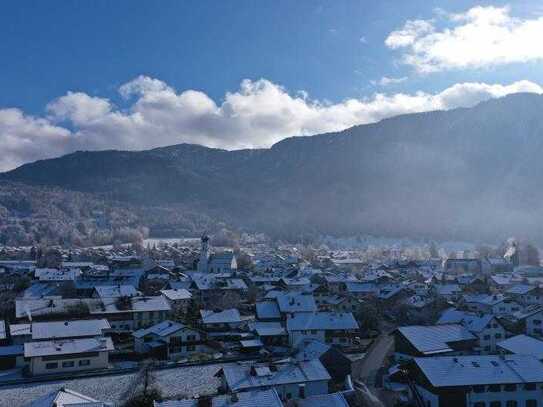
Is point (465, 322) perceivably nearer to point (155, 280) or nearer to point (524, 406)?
point (524, 406)

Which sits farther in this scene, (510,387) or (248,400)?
(510,387)

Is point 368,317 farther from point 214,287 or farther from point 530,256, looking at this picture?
point 530,256

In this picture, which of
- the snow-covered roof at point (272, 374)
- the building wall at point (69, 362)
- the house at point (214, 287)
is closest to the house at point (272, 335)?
the building wall at point (69, 362)

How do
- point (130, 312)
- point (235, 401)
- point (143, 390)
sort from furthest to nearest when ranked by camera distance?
point (130, 312) → point (143, 390) → point (235, 401)

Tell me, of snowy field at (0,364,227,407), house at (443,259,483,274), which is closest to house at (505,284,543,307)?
house at (443,259,483,274)

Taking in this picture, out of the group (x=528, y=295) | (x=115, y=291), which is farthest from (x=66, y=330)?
(x=528, y=295)

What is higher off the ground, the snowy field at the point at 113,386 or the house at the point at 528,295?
the snowy field at the point at 113,386

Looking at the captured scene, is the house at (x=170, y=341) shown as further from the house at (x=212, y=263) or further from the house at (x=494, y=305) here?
the house at (x=212, y=263)
